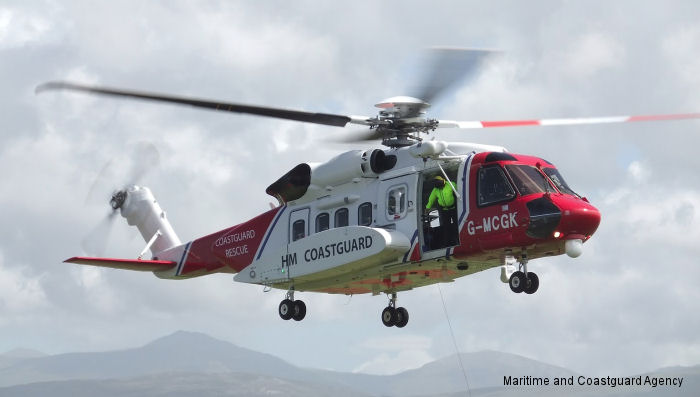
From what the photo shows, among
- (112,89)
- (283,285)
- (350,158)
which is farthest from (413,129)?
(112,89)

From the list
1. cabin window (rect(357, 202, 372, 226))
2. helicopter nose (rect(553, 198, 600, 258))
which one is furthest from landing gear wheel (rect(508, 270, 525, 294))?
cabin window (rect(357, 202, 372, 226))

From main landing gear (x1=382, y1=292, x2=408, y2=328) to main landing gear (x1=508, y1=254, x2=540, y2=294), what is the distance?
5.23 metres

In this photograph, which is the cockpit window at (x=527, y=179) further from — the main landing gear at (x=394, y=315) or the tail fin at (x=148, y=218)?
the tail fin at (x=148, y=218)

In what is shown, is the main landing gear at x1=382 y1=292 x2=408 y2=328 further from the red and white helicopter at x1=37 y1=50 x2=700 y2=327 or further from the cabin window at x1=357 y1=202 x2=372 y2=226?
the cabin window at x1=357 y1=202 x2=372 y2=226

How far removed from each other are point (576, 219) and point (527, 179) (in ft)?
4.94

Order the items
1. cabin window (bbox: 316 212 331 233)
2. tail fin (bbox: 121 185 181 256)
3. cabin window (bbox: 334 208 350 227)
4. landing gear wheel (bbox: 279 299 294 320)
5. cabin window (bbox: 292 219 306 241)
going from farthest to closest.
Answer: tail fin (bbox: 121 185 181 256) < landing gear wheel (bbox: 279 299 294 320) < cabin window (bbox: 292 219 306 241) < cabin window (bbox: 316 212 331 233) < cabin window (bbox: 334 208 350 227)

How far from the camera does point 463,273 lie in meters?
26.9

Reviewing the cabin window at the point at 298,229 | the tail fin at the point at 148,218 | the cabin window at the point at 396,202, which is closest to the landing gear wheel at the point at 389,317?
the cabin window at the point at 298,229

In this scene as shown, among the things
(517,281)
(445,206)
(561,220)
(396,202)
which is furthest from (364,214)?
(561,220)

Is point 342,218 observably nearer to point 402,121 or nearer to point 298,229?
point 298,229

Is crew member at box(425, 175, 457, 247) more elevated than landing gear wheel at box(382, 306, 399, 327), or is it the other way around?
crew member at box(425, 175, 457, 247)

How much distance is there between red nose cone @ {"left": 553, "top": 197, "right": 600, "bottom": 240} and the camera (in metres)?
23.5

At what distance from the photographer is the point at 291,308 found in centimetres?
2889

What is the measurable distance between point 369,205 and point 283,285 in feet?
13.1
